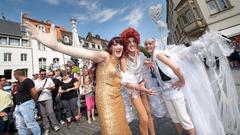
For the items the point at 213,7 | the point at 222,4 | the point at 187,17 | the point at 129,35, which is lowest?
the point at 129,35

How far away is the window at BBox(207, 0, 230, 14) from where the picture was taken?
21.9 meters

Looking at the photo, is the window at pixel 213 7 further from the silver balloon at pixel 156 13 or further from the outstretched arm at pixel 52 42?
the outstretched arm at pixel 52 42

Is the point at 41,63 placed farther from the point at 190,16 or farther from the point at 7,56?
the point at 190,16

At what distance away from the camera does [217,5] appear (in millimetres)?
22469

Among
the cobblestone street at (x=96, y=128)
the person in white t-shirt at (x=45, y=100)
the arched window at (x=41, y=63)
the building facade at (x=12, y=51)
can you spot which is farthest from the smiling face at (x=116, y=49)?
the arched window at (x=41, y=63)

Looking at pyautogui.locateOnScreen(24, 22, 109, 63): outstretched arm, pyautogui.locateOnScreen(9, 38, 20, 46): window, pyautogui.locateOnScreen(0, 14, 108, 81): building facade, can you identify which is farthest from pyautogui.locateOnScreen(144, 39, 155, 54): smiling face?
pyautogui.locateOnScreen(9, 38, 20, 46): window

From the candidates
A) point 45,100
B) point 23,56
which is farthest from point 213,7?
point 23,56

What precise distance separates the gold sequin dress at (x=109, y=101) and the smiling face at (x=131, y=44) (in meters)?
1.24

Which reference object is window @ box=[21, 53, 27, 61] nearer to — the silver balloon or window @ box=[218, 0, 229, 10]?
the silver balloon

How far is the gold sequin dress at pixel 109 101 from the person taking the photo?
2201mm

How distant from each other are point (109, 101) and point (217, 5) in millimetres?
24082

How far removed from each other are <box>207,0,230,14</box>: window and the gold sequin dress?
925 inches

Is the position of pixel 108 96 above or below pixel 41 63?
below

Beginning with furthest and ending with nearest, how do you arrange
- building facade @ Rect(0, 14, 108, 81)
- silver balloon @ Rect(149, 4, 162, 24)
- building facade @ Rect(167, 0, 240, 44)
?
building facade @ Rect(0, 14, 108, 81)
building facade @ Rect(167, 0, 240, 44)
silver balloon @ Rect(149, 4, 162, 24)
